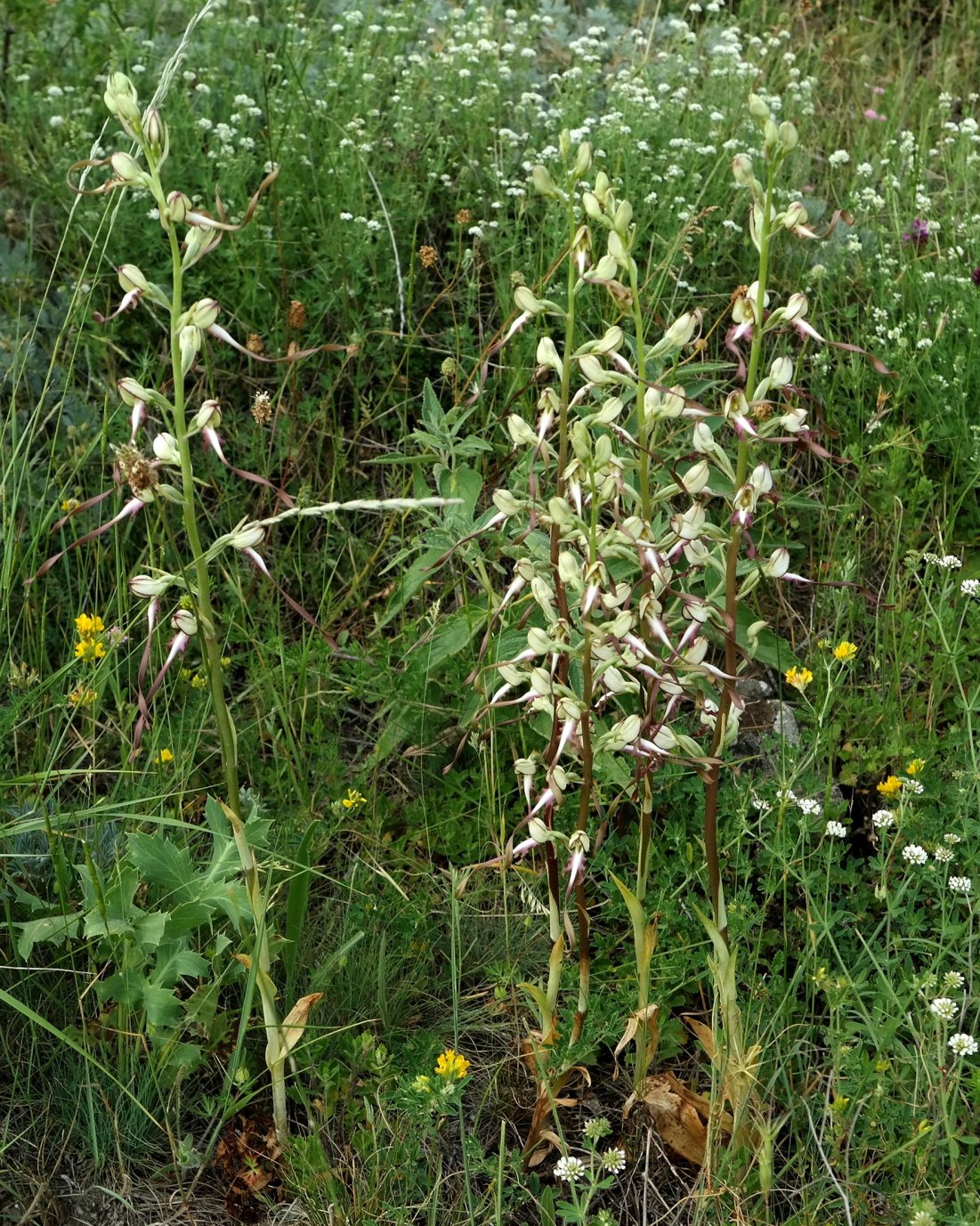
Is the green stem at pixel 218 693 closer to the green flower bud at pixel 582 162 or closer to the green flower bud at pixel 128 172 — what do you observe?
the green flower bud at pixel 128 172

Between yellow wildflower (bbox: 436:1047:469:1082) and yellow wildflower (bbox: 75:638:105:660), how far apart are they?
1.07 m

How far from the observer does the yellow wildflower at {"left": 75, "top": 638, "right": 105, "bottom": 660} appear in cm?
Result: 250

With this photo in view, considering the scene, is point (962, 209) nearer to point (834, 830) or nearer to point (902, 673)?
point (902, 673)

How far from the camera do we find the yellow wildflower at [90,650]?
2.50m

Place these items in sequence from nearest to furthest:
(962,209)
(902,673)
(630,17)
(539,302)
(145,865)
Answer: (539,302) < (145,865) < (902,673) < (962,209) < (630,17)

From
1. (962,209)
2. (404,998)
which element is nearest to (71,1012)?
(404,998)

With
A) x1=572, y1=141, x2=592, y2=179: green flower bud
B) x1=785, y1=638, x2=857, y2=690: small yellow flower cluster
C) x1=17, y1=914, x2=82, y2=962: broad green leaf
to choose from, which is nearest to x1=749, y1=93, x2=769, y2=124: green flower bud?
x1=572, y1=141, x2=592, y2=179: green flower bud

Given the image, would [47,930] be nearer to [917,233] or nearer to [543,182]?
[543,182]

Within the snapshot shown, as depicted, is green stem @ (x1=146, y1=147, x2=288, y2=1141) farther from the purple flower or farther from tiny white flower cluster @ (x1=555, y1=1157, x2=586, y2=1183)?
the purple flower

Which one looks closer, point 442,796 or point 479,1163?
point 479,1163

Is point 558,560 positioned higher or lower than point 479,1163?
higher

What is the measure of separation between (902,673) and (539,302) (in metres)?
1.55

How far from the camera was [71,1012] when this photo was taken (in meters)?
2.17

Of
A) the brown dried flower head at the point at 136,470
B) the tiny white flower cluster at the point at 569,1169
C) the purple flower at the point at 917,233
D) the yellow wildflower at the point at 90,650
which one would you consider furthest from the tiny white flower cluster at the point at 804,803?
the purple flower at the point at 917,233
